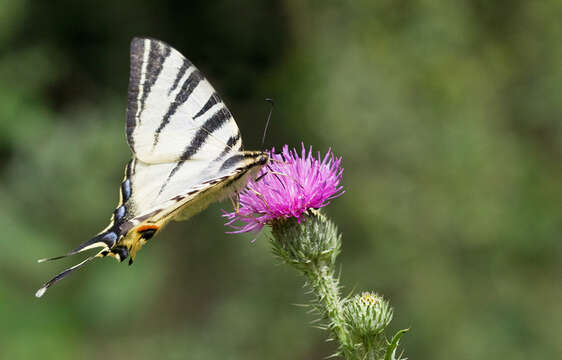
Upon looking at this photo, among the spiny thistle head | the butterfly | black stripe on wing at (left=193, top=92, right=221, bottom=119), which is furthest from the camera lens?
black stripe on wing at (left=193, top=92, right=221, bottom=119)

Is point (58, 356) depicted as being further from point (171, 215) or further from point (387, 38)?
point (387, 38)

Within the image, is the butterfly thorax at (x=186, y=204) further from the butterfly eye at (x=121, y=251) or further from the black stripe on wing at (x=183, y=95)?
the black stripe on wing at (x=183, y=95)

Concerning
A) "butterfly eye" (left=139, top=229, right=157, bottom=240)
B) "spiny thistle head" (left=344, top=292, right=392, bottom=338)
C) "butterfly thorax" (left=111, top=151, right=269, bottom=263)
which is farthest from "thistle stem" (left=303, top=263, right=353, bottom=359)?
"butterfly eye" (left=139, top=229, right=157, bottom=240)

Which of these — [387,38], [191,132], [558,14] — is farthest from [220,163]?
[558,14]

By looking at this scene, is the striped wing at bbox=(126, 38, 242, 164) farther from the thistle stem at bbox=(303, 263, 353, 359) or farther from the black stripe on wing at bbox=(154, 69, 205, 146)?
the thistle stem at bbox=(303, 263, 353, 359)

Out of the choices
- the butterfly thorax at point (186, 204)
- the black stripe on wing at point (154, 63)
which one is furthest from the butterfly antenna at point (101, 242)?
the black stripe on wing at point (154, 63)
